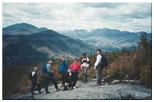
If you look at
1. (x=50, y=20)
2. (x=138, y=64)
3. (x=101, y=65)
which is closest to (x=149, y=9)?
(x=138, y=64)

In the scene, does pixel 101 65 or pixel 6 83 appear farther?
pixel 6 83

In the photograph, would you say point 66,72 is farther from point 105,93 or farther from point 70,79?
point 105,93

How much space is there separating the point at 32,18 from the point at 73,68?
604 cm

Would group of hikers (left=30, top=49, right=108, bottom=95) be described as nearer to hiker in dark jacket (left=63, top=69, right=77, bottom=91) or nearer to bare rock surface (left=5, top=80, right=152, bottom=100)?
hiker in dark jacket (left=63, top=69, right=77, bottom=91)

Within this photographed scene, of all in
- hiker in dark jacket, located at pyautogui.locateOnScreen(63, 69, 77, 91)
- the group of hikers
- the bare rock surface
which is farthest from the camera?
hiker in dark jacket, located at pyautogui.locateOnScreen(63, 69, 77, 91)

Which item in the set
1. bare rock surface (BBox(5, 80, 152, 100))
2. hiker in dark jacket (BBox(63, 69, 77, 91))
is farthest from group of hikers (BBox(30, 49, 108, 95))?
bare rock surface (BBox(5, 80, 152, 100))

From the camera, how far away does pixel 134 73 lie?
883 cm

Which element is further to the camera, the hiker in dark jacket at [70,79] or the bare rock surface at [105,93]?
the hiker in dark jacket at [70,79]

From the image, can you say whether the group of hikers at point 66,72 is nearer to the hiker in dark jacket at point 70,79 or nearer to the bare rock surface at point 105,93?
the hiker in dark jacket at point 70,79

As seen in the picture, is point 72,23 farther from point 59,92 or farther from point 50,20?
point 59,92

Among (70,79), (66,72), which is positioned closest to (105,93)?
(70,79)

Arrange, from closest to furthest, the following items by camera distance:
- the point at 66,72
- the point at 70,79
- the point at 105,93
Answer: the point at 105,93 < the point at 66,72 < the point at 70,79

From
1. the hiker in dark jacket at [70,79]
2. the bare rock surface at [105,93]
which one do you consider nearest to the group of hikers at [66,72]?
the hiker in dark jacket at [70,79]

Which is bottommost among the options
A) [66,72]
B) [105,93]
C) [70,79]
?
[105,93]
